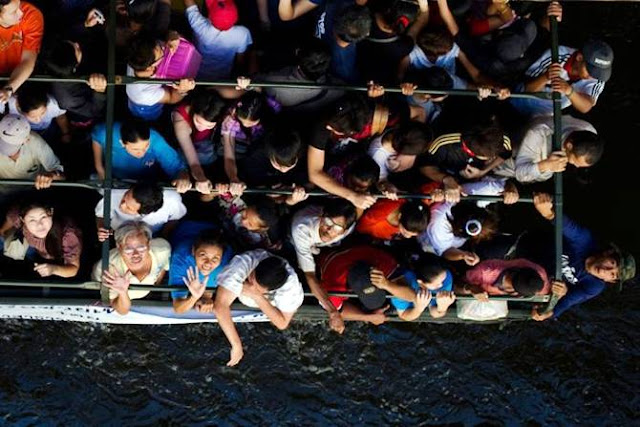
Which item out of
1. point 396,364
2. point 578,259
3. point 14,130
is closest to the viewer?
point 14,130

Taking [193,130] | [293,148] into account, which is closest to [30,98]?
[193,130]

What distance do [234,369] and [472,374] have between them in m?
1.81

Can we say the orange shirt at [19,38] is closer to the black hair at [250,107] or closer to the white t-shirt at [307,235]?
the black hair at [250,107]

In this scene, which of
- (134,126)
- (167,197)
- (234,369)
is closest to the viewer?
(134,126)

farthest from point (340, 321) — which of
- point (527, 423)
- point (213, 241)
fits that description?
point (527, 423)

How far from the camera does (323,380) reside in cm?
714

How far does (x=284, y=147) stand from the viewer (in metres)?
5.14

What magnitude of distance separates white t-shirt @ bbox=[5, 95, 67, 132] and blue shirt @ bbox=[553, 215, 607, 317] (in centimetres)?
322

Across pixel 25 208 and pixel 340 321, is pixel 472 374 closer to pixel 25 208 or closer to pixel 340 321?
pixel 340 321

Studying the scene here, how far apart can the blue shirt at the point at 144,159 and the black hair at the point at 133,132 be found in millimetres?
150

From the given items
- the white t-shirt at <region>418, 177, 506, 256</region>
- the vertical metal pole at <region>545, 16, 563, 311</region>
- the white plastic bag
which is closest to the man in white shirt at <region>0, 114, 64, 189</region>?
the white t-shirt at <region>418, 177, 506, 256</region>

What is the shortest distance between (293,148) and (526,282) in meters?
1.56

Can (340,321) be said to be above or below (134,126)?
below

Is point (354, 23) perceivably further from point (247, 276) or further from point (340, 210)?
point (247, 276)
